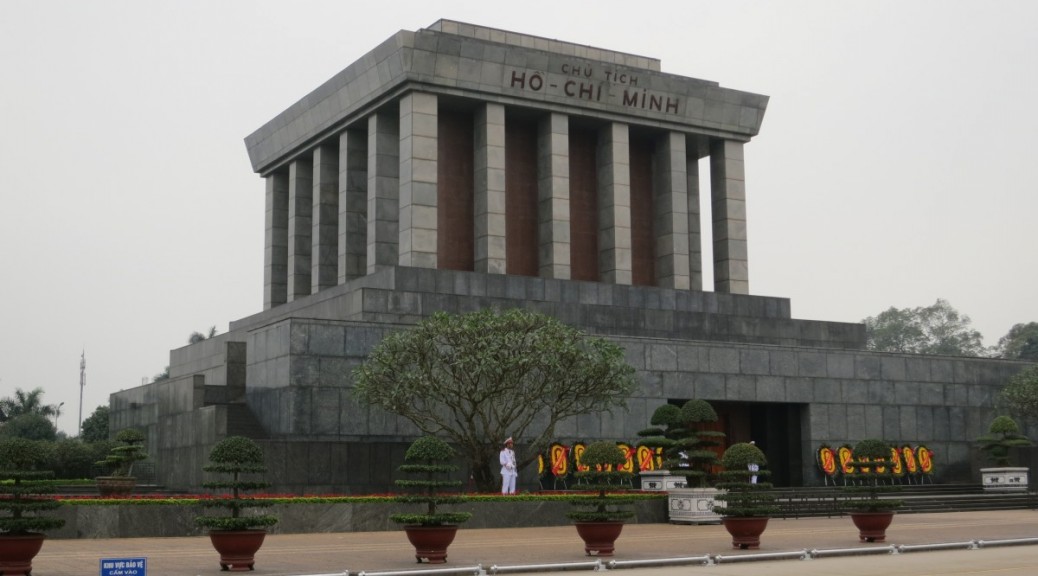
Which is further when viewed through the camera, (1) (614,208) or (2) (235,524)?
(1) (614,208)

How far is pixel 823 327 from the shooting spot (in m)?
47.6

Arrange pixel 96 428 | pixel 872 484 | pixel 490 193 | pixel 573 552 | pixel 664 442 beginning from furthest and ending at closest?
pixel 96 428, pixel 490 193, pixel 664 442, pixel 872 484, pixel 573 552

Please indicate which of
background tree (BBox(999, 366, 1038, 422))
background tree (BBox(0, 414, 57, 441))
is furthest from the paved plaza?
background tree (BBox(0, 414, 57, 441))

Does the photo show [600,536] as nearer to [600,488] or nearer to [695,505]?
[600,488]

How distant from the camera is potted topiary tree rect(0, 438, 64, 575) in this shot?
56.2 feet

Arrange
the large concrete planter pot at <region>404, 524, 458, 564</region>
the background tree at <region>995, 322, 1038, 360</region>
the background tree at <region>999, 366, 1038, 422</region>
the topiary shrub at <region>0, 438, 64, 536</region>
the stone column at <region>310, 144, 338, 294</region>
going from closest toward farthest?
the topiary shrub at <region>0, 438, 64, 536</region>
the large concrete planter pot at <region>404, 524, 458, 564</region>
the background tree at <region>999, 366, 1038, 422</region>
the stone column at <region>310, 144, 338, 294</region>
the background tree at <region>995, 322, 1038, 360</region>

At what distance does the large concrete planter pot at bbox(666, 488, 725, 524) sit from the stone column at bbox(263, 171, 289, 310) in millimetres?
27926

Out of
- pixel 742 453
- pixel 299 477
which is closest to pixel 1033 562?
pixel 742 453

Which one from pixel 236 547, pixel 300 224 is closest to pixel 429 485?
pixel 236 547

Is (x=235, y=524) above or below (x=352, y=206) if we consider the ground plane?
below

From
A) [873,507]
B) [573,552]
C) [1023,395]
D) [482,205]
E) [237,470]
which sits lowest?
[573,552]

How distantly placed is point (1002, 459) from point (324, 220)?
1077 inches

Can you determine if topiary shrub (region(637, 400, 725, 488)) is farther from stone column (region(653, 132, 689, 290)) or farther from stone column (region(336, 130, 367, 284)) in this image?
stone column (region(336, 130, 367, 284))

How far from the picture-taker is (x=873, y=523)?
23.8 metres
